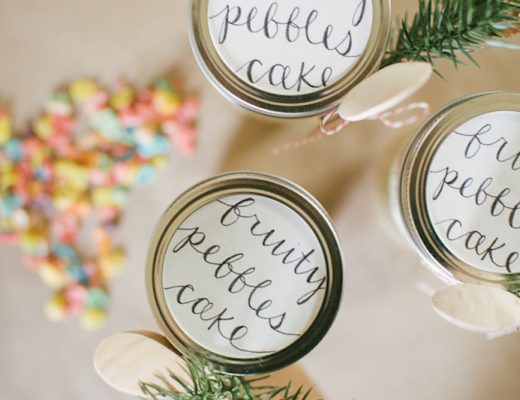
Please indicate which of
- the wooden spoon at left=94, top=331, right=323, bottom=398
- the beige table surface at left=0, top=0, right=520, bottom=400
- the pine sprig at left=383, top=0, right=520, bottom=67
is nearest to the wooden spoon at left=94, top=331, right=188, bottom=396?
the wooden spoon at left=94, top=331, right=323, bottom=398

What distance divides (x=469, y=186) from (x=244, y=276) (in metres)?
0.20

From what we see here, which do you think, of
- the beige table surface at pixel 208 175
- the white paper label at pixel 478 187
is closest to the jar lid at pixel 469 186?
the white paper label at pixel 478 187

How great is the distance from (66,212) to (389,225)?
38cm

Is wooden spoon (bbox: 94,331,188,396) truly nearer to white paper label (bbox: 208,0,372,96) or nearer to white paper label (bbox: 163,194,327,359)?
white paper label (bbox: 163,194,327,359)

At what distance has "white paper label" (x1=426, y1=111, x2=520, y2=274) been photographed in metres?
0.44

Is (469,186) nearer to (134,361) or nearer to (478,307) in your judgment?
(478,307)

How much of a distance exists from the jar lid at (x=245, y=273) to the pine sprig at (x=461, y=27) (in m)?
0.16

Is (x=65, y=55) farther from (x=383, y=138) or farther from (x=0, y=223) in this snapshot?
(x=383, y=138)

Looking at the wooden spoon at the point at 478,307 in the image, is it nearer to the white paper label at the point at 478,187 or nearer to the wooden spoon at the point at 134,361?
the white paper label at the point at 478,187

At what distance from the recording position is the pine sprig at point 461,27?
39 centimetres

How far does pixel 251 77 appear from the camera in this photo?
0.45 metres

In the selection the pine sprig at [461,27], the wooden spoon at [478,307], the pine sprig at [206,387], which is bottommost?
the wooden spoon at [478,307]

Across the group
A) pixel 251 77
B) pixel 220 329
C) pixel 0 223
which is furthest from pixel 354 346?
pixel 0 223

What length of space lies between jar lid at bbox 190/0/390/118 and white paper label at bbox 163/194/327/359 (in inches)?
3.6
